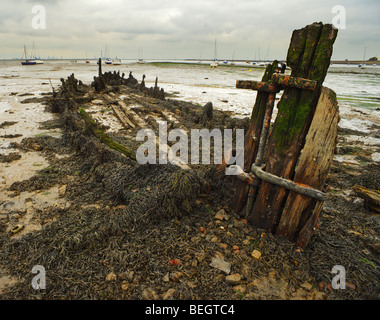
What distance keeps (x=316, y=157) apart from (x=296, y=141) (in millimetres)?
339

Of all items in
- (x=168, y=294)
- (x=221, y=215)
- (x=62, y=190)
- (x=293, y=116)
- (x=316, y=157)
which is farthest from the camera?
(x=62, y=190)

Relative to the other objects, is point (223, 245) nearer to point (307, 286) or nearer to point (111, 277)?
point (307, 286)

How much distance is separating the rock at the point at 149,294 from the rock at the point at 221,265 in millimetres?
838

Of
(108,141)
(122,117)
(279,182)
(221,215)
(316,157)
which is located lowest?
(221,215)

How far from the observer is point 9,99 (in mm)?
15961

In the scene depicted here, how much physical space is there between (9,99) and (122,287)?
18546 millimetres

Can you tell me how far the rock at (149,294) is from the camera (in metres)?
2.78

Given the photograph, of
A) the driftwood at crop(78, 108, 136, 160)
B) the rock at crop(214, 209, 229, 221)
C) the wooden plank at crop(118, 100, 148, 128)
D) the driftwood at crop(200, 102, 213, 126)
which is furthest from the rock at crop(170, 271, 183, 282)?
the driftwood at crop(200, 102, 213, 126)

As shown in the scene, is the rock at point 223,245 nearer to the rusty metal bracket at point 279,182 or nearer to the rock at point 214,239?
the rock at point 214,239

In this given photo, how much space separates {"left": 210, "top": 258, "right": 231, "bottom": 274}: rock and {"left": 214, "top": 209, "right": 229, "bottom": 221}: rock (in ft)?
2.79

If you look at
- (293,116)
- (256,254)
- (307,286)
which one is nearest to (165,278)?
(256,254)

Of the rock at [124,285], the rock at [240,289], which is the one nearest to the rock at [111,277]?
the rock at [124,285]

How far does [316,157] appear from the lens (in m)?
3.08

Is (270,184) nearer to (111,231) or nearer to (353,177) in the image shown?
(111,231)
